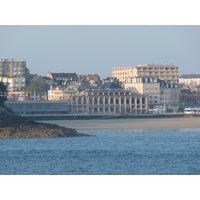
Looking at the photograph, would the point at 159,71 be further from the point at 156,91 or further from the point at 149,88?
the point at 149,88

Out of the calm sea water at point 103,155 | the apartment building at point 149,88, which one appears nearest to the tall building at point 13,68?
the apartment building at point 149,88

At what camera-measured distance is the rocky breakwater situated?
62.1 metres

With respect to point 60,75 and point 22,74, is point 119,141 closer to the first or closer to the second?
point 22,74

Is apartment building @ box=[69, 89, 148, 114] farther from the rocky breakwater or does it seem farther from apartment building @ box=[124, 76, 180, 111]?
the rocky breakwater

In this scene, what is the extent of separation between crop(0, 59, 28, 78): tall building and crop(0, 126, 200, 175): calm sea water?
91.9 meters

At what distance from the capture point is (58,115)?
106 metres

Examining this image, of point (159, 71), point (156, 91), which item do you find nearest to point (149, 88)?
point (156, 91)

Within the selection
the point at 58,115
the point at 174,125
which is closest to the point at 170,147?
the point at 174,125

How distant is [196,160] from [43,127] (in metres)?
25.4

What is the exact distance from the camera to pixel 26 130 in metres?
63.3

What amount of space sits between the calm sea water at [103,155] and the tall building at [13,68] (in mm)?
91861

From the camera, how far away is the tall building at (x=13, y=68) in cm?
15412

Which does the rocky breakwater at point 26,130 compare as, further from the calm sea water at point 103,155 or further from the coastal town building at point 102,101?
the coastal town building at point 102,101
